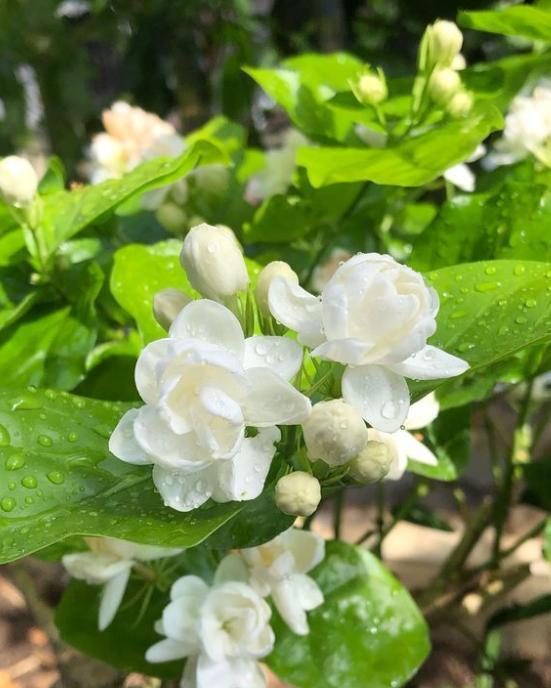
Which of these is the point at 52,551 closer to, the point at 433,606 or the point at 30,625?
the point at 433,606

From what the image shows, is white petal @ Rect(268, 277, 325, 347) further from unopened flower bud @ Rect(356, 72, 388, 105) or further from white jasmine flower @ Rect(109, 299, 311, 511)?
unopened flower bud @ Rect(356, 72, 388, 105)

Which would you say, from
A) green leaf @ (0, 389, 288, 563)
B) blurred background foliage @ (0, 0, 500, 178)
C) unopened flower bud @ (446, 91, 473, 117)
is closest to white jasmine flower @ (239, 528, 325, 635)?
green leaf @ (0, 389, 288, 563)

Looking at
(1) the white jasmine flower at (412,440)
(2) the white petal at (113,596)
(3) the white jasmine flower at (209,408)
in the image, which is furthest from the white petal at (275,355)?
(2) the white petal at (113,596)

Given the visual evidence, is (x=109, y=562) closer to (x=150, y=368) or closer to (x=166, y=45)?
(x=150, y=368)

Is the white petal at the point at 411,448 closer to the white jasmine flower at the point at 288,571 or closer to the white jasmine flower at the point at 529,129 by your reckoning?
the white jasmine flower at the point at 288,571

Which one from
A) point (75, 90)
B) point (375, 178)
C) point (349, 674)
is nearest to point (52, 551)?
point (349, 674)
